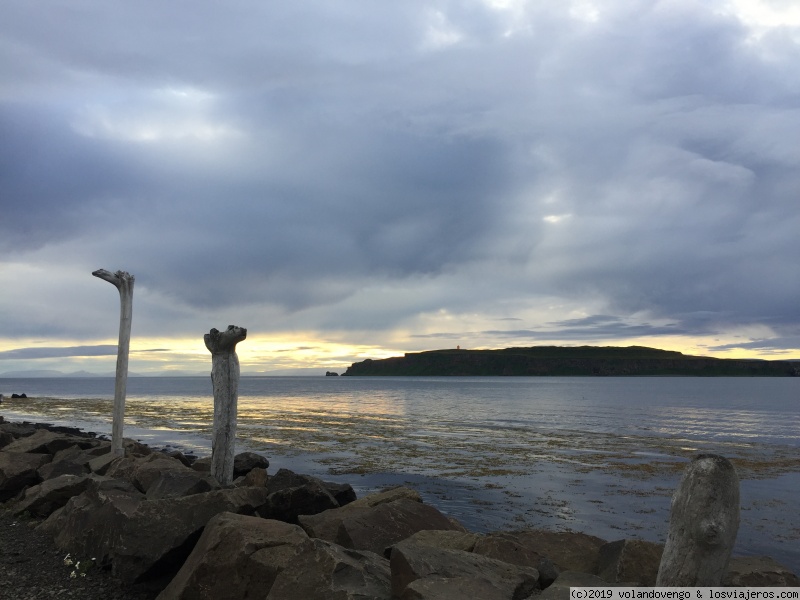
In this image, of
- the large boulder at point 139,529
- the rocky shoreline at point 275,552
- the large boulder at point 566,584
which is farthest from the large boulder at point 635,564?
the large boulder at point 139,529

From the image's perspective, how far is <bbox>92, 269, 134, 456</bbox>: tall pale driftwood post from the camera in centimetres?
1597

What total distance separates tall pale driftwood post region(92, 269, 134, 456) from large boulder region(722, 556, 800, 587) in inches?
561

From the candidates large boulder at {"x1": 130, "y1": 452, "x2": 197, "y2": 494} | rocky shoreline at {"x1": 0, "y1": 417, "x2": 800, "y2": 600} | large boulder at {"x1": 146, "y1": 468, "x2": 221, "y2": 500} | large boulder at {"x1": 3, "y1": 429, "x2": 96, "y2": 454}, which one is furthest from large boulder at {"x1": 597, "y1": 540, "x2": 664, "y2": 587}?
large boulder at {"x1": 3, "y1": 429, "x2": 96, "y2": 454}

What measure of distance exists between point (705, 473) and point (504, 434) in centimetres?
3006

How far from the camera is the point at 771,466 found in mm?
23047

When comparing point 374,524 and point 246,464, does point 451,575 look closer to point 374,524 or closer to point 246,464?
point 374,524

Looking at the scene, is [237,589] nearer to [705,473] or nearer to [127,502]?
[127,502]

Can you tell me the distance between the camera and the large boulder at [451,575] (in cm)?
597

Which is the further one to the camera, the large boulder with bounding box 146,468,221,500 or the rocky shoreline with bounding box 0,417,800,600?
the large boulder with bounding box 146,468,221,500

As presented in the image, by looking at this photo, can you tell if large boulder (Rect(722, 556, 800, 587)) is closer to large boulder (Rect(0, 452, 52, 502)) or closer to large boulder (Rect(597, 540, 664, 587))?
large boulder (Rect(597, 540, 664, 587))

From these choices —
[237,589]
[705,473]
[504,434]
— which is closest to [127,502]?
[237,589]

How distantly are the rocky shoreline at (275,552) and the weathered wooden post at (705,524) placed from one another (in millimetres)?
490

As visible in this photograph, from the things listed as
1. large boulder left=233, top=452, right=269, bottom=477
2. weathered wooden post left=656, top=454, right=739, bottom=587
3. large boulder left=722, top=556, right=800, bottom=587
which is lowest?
large boulder left=233, top=452, right=269, bottom=477

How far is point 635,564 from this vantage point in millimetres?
7621
